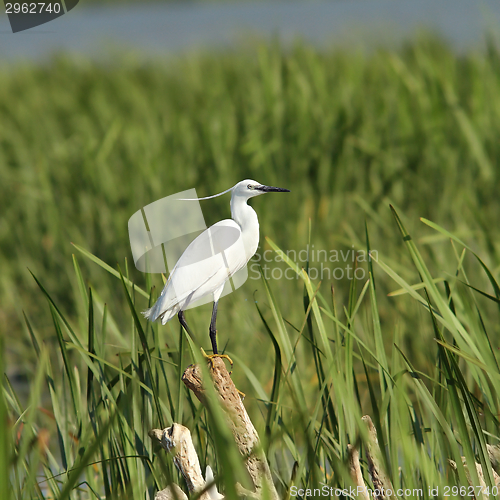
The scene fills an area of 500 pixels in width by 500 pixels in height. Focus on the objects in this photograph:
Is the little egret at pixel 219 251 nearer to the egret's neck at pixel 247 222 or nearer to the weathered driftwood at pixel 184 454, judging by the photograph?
the egret's neck at pixel 247 222

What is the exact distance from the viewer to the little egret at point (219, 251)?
71cm

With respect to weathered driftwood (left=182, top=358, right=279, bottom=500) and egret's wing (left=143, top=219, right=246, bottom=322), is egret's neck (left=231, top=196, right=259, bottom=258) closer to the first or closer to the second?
egret's wing (left=143, top=219, right=246, bottom=322)

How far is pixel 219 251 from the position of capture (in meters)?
0.73

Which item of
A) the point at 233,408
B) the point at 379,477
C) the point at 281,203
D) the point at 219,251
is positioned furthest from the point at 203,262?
the point at 281,203

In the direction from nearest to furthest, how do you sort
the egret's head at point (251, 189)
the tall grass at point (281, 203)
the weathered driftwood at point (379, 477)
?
the egret's head at point (251, 189) → the weathered driftwood at point (379, 477) → the tall grass at point (281, 203)

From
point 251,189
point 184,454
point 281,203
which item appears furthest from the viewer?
point 281,203

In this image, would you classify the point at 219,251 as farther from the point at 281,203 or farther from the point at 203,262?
the point at 281,203

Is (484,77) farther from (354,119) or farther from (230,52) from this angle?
(230,52)

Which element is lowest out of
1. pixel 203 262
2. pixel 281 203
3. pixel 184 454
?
pixel 281 203

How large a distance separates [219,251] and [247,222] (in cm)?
6

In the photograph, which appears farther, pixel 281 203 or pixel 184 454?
pixel 281 203

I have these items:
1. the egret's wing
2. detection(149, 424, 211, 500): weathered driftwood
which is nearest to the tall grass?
detection(149, 424, 211, 500): weathered driftwood

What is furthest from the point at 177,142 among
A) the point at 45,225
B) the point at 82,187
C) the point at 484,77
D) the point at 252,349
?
the point at 484,77

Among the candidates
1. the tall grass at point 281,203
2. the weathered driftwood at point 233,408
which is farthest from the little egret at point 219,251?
the tall grass at point 281,203
